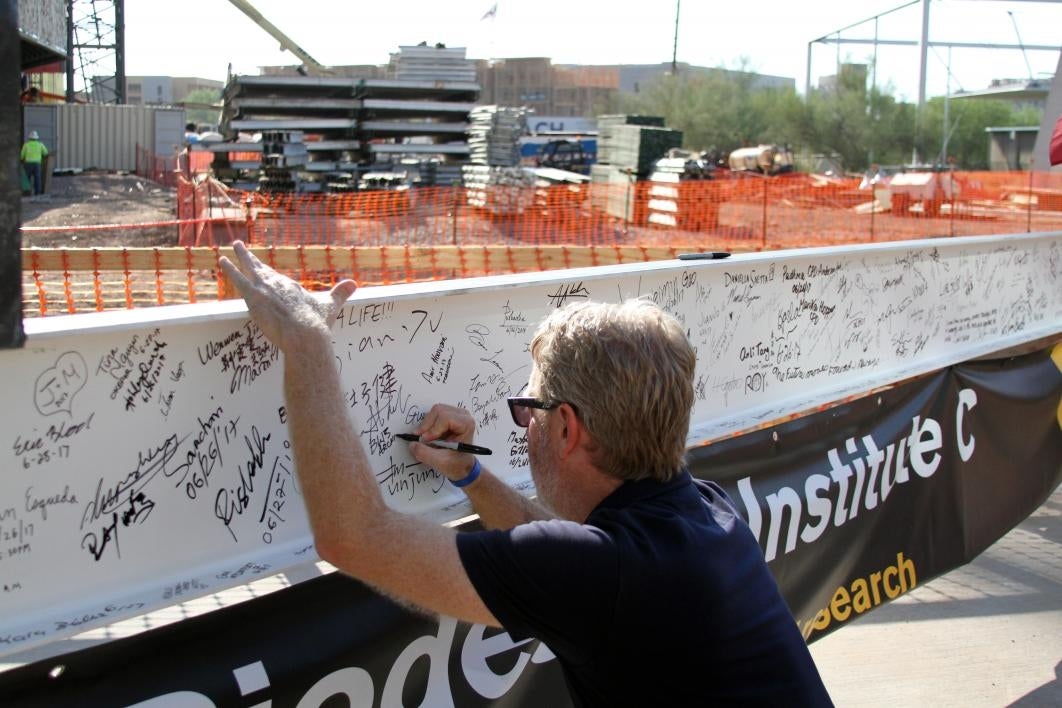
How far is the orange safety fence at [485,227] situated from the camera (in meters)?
8.51

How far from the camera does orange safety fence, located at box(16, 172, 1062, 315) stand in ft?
27.9

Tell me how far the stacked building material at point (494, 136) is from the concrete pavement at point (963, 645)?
64.6 ft

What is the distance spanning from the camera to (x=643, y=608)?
75.7 inches

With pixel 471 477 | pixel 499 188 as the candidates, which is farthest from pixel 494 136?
pixel 471 477

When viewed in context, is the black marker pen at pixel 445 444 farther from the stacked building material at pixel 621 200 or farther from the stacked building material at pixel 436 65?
the stacked building material at pixel 436 65

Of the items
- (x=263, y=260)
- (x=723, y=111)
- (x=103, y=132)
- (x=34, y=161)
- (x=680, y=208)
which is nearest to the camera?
(x=263, y=260)

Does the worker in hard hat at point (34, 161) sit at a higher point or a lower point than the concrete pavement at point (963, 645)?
higher

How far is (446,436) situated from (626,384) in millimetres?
842

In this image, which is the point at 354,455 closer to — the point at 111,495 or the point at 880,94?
the point at 111,495

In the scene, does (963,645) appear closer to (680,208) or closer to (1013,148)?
(680,208)

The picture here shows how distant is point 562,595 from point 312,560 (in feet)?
2.84

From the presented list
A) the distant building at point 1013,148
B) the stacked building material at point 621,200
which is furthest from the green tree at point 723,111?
the stacked building material at point 621,200

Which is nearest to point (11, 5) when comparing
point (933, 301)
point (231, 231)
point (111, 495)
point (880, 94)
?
point (111, 495)

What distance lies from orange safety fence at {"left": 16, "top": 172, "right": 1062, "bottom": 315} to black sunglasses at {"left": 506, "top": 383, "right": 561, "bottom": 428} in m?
4.52
